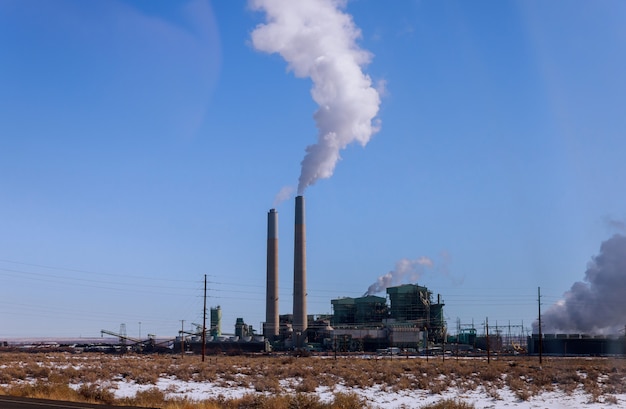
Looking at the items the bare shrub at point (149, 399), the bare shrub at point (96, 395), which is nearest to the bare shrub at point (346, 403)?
the bare shrub at point (149, 399)

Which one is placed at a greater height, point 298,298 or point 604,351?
point 298,298

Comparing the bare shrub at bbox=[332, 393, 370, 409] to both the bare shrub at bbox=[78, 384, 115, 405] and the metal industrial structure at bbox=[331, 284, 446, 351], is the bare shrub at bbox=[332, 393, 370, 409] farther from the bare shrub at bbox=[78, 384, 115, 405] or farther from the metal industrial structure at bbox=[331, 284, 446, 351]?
the metal industrial structure at bbox=[331, 284, 446, 351]

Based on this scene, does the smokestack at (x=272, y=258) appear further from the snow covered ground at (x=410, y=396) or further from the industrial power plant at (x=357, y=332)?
the snow covered ground at (x=410, y=396)

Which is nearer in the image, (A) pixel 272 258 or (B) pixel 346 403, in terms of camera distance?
(B) pixel 346 403

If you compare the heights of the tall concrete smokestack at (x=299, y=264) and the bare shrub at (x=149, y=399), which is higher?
the tall concrete smokestack at (x=299, y=264)

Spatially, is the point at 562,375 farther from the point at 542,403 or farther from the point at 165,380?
the point at 165,380

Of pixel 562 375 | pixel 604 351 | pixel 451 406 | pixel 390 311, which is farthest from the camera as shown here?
pixel 390 311

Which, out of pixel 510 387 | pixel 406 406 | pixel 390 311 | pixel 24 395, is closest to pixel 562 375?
pixel 510 387

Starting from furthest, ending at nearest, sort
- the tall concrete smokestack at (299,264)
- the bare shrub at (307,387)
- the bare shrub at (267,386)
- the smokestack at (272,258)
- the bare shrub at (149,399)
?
the smokestack at (272,258), the tall concrete smokestack at (299,264), the bare shrub at (307,387), the bare shrub at (267,386), the bare shrub at (149,399)

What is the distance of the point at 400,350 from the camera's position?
355 ft

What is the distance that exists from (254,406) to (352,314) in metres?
114

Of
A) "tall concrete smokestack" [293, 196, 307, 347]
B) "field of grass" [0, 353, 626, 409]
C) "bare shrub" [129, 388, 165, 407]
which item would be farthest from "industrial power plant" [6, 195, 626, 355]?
"bare shrub" [129, 388, 165, 407]

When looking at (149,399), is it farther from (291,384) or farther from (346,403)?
(291,384)

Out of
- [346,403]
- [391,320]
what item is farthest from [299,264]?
[346,403]
